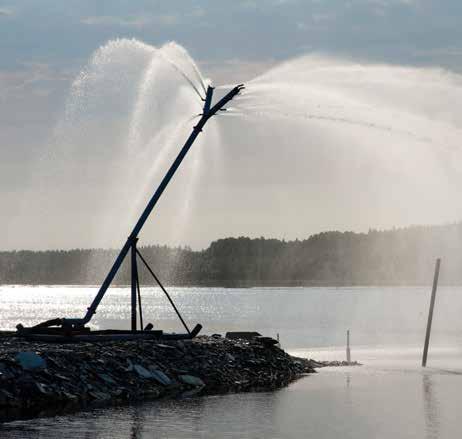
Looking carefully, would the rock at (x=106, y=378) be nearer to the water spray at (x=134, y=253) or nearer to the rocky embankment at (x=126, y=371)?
the rocky embankment at (x=126, y=371)

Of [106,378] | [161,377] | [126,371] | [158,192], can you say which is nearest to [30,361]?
[106,378]

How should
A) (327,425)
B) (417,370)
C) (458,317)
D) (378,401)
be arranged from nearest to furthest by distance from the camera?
(327,425)
(378,401)
(417,370)
(458,317)

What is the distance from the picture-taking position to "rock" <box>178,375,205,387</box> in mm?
43094

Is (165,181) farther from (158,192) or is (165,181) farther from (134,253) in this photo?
(134,253)

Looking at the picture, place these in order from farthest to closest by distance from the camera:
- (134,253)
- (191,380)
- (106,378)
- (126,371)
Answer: (134,253)
(191,380)
(126,371)
(106,378)

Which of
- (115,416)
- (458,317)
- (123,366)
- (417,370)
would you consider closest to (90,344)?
(123,366)

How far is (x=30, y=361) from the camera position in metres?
38.4

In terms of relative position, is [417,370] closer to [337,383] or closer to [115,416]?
[337,383]

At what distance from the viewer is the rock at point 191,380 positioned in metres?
43.1

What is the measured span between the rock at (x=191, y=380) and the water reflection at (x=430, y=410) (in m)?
9.15

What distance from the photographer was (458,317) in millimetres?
170125

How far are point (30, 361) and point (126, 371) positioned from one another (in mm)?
4490

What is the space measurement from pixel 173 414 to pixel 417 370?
2570cm

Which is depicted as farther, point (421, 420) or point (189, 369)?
point (189, 369)
